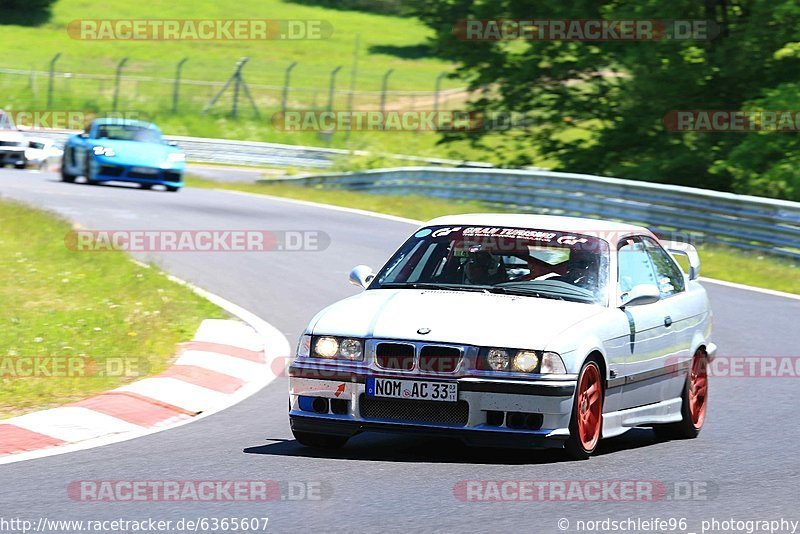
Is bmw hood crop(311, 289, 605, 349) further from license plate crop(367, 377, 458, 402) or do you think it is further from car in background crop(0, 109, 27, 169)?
car in background crop(0, 109, 27, 169)

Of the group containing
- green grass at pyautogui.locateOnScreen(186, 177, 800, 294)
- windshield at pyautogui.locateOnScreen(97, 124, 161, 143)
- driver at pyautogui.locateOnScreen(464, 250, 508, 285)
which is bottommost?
green grass at pyautogui.locateOnScreen(186, 177, 800, 294)

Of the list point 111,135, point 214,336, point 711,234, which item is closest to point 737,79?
point 711,234

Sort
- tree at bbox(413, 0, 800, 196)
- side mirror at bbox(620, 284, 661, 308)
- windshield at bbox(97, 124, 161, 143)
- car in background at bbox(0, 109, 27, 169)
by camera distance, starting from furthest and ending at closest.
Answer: car in background at bbox(0, 109, 27, 169)
windshield at bbox(97, 124, 161, 143)
tree at bbox(413, 0, 800, 196)
side mirror at bbox(620, 284, 661, 308)

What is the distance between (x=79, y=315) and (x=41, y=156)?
19883 mm

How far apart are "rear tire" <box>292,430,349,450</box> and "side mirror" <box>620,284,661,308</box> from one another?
1843 mm

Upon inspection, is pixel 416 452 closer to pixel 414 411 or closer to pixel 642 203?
pixel 414 411

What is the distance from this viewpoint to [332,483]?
6.81 meters

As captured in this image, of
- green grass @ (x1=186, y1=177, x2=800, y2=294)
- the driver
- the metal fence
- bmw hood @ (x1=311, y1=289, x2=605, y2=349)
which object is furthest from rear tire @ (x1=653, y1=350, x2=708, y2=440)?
the metal fence

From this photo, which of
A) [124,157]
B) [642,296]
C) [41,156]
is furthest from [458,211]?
[642,296]

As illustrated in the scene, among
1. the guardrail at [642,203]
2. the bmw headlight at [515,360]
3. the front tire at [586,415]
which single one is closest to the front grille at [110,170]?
the guardrail at [642,203]

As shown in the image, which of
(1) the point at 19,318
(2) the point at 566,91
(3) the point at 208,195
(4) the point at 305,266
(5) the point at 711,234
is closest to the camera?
(1) the point at 19,318

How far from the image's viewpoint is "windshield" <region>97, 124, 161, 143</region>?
25531 millimetres

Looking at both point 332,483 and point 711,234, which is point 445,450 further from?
point 711,234

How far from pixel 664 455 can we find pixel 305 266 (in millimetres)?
9022
